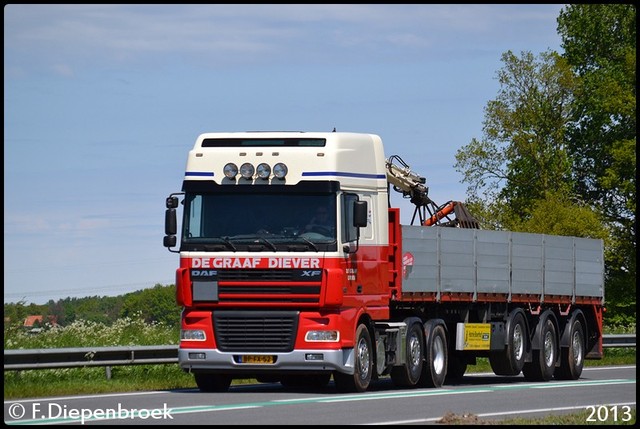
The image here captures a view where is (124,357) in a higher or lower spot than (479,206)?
lower

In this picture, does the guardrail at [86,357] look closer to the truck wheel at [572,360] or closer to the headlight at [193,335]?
the headlight at [193,335]

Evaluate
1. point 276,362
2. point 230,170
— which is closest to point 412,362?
point 276,362

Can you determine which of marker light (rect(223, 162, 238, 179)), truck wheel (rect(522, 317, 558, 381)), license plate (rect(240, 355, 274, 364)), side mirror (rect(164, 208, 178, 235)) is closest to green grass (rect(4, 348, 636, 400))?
license plate (rect(240, 355, 274, 364))

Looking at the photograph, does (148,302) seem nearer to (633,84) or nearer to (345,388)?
(633,84)

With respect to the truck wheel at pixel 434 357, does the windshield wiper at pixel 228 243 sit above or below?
above

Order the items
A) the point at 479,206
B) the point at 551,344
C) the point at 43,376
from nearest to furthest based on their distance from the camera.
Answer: the point at 43,376, the point at 551,344, the point at 479,206

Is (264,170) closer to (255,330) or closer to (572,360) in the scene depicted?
(255,330)

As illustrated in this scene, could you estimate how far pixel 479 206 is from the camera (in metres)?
62.8

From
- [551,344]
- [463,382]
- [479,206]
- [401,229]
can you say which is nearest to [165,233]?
[401,229]

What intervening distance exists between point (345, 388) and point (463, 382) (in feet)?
19.6

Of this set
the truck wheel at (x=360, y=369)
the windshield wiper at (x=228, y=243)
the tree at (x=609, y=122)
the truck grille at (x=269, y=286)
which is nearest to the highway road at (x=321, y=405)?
the truck wheel at (x=360, y=369)

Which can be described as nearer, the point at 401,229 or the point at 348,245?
the point at 348,245

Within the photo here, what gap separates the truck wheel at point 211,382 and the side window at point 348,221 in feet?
10.7

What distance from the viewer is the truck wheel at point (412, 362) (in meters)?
25.2
